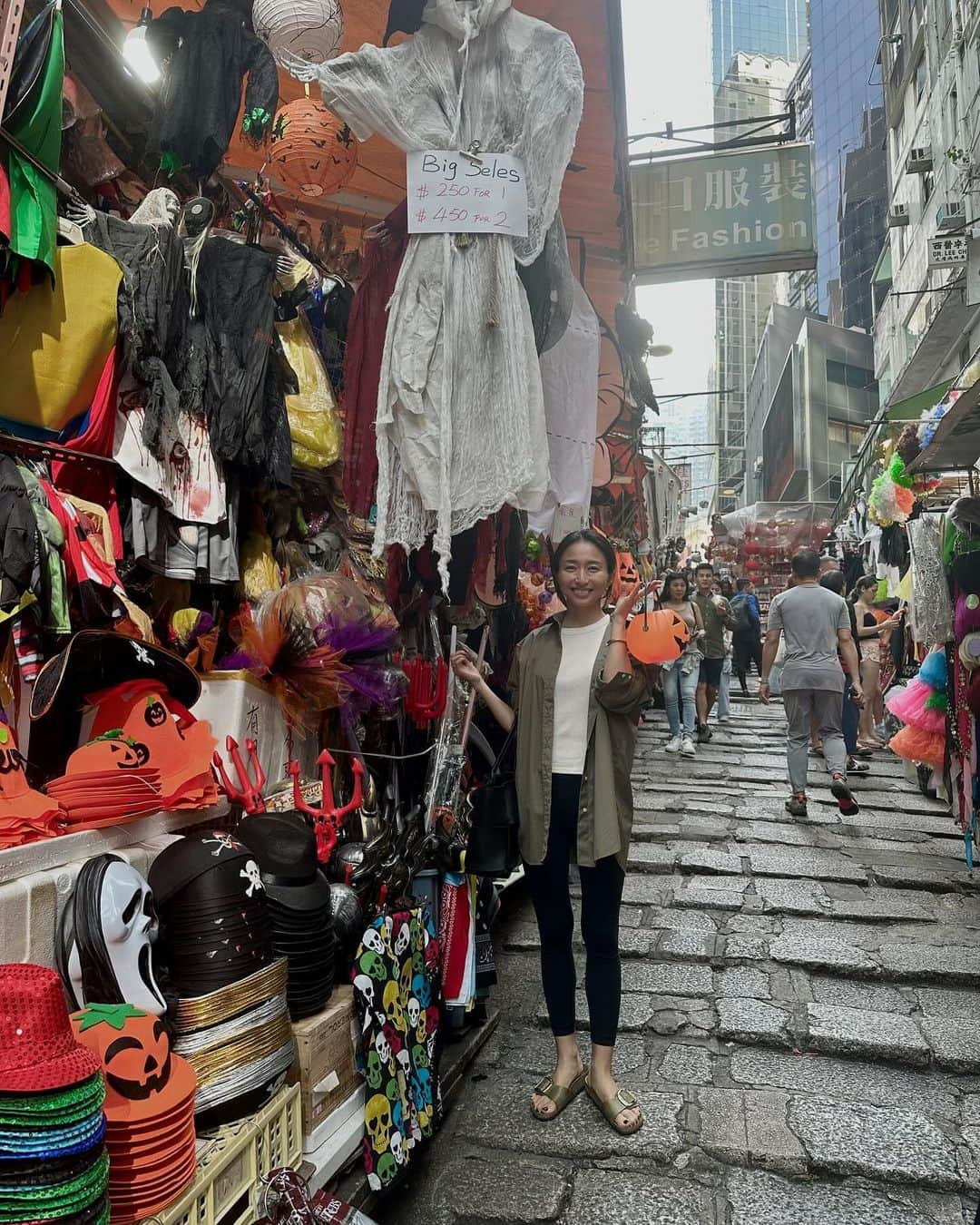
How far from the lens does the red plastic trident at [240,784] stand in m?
2.87

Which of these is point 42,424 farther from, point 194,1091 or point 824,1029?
point 824,1029

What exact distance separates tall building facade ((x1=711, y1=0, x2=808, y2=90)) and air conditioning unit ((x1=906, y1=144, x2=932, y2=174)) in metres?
69.9

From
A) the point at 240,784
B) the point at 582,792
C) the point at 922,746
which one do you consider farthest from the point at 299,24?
the point at 922,746

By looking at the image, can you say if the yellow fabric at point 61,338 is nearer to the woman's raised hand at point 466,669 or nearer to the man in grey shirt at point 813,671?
the woman's raised hand at point 466,669

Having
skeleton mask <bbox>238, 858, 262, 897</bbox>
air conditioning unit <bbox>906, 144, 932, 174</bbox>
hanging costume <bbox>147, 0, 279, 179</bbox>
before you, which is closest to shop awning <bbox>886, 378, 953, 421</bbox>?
hanging costume <bbox>147, 0, 279, 179</bbox>

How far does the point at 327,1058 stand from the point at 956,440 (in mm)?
4846

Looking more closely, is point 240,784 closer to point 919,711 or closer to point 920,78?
point 919,711

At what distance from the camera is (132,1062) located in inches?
70.5

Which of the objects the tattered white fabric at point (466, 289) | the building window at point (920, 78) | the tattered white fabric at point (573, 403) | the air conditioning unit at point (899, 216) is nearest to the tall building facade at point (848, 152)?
the air conditioning unit at point (899, 216)

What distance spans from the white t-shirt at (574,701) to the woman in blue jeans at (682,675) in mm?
6447

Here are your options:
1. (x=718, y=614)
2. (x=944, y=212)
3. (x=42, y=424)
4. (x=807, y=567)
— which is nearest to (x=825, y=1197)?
(x=42, y=424)

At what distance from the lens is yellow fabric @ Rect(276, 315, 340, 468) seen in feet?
11.8

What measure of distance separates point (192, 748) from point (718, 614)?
8.98 meters

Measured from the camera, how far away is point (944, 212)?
15.8 meters
